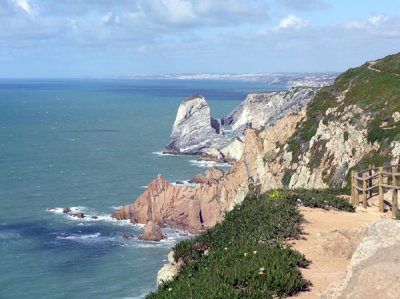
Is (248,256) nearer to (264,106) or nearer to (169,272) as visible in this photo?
(169,272)

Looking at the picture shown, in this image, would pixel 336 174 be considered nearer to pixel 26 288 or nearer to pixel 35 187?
pixel 26 288

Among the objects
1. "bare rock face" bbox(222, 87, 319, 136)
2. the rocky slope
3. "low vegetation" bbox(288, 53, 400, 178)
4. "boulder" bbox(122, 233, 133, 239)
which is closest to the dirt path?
the rocky slope

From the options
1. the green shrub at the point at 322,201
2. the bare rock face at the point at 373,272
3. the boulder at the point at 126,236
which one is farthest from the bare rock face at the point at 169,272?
the boulder at the point at 126,236

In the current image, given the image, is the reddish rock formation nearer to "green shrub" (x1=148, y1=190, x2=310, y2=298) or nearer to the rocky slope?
the rocky slope

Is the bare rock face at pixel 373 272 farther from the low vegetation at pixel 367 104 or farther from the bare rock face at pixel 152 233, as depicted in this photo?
the bare rock face at pixel 152 233

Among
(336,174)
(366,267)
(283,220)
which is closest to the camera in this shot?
(366,267)

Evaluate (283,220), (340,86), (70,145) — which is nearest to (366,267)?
(283,220)
